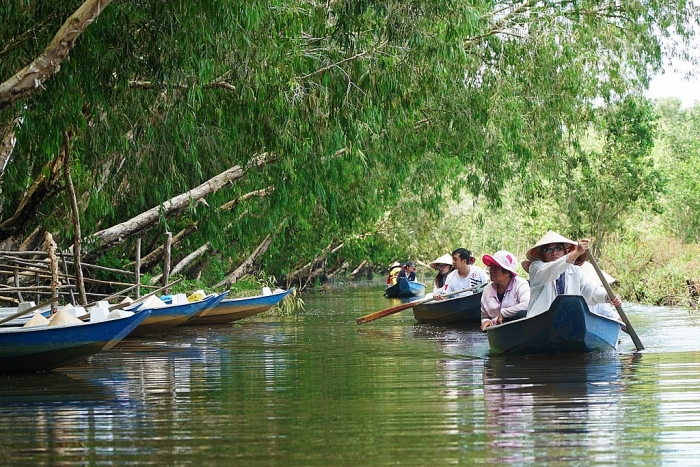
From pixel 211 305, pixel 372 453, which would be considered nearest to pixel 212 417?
pixel 372 453

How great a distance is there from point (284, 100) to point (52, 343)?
4698 millimetres

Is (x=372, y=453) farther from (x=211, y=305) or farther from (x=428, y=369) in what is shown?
(x=211, y=305)

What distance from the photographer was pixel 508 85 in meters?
20.1

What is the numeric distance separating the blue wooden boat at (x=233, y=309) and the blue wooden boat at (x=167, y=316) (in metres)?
1.55

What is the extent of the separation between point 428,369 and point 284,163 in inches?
300

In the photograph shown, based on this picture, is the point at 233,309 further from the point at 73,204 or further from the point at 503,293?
the point at 503,293

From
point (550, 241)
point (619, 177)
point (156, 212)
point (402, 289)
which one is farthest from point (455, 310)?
point (402, 289)

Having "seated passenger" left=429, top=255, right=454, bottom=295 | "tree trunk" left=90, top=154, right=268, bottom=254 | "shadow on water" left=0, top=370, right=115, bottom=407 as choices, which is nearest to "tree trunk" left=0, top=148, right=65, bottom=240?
"tree trunk" left=90, top=154, right=268, bottom=254

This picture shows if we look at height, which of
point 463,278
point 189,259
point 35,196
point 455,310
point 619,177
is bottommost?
point 455,310

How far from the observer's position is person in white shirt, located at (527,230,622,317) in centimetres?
1114

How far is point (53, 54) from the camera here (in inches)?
401

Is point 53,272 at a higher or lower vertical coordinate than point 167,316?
higher

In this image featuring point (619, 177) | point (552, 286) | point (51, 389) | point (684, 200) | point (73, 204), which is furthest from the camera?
point (684, 200)

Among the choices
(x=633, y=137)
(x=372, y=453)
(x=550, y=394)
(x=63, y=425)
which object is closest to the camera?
(x=372, y=453)
